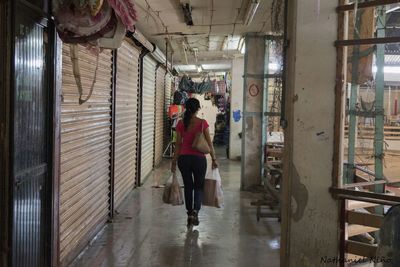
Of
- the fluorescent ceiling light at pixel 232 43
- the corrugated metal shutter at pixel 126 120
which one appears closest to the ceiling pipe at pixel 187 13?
the corrugated metal shutter at pixel 126 120

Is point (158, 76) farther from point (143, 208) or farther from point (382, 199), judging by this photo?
point (382, 199)

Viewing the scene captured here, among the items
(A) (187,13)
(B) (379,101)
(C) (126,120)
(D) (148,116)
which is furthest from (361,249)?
(D) (148,116)

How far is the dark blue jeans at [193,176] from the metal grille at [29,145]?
87.0 inches

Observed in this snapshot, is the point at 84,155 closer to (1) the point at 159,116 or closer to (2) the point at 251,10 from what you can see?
(2) the point at 251,10

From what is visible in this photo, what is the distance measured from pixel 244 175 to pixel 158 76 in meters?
3.83

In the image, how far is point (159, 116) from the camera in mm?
10367

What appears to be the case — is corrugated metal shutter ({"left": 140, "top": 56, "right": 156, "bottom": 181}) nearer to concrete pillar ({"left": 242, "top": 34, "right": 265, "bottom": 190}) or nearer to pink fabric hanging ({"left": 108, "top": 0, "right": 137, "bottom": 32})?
concrete pillar ({"left": 242, "top": 34, "right": 265, "bottom": 190})

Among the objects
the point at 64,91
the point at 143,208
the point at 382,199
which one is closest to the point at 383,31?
the point at 382,199

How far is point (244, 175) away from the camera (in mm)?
7297

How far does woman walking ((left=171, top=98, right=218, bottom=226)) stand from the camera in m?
4.76

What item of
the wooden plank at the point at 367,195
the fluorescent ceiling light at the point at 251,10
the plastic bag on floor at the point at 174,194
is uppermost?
the fluorescent ceiling light at the point at 251,10

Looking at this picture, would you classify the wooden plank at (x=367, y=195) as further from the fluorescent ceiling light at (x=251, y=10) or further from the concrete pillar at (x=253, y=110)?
the concrete pillar at (x=253, y=110)

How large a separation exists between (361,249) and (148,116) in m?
6.17

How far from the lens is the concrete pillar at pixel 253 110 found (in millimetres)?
7207
